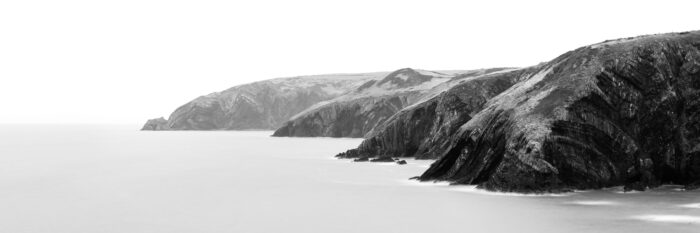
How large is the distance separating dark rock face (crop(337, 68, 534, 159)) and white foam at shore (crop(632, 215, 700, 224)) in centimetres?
3748

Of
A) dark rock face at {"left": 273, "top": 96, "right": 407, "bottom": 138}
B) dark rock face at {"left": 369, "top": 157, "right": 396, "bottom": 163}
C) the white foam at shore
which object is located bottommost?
the white foam at shore

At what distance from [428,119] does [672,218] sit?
42.7 m

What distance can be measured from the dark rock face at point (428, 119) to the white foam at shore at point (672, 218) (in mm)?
37479

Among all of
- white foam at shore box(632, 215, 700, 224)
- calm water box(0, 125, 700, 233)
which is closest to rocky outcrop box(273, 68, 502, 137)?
calm water box(0, 125, 700, 233)

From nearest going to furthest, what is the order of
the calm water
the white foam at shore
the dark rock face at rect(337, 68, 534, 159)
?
1. the white foam at shore
2. the calm water
3. the dark rock face at rect(337, 68, 534, 159)

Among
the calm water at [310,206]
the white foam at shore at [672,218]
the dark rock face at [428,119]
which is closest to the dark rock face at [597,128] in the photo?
the calm water at [310,206]

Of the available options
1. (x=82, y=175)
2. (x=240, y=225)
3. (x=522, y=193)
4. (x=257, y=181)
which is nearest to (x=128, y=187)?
(x=257, y=181)

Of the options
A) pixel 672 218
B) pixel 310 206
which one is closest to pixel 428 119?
pixel 310 206

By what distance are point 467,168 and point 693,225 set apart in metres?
17.4

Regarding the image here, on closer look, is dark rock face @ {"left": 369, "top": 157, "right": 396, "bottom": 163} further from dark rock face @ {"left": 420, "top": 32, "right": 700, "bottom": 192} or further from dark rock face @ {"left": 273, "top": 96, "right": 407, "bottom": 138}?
dark rock face @ {"left": 273, "top": 96, "right": 407, "bottom": 138}

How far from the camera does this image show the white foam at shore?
27391 mm

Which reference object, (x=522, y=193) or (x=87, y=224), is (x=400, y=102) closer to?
(x=522, y=193)

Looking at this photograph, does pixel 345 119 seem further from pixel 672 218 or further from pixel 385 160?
pixel 672 218

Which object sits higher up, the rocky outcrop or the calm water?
the rocky outcrop
